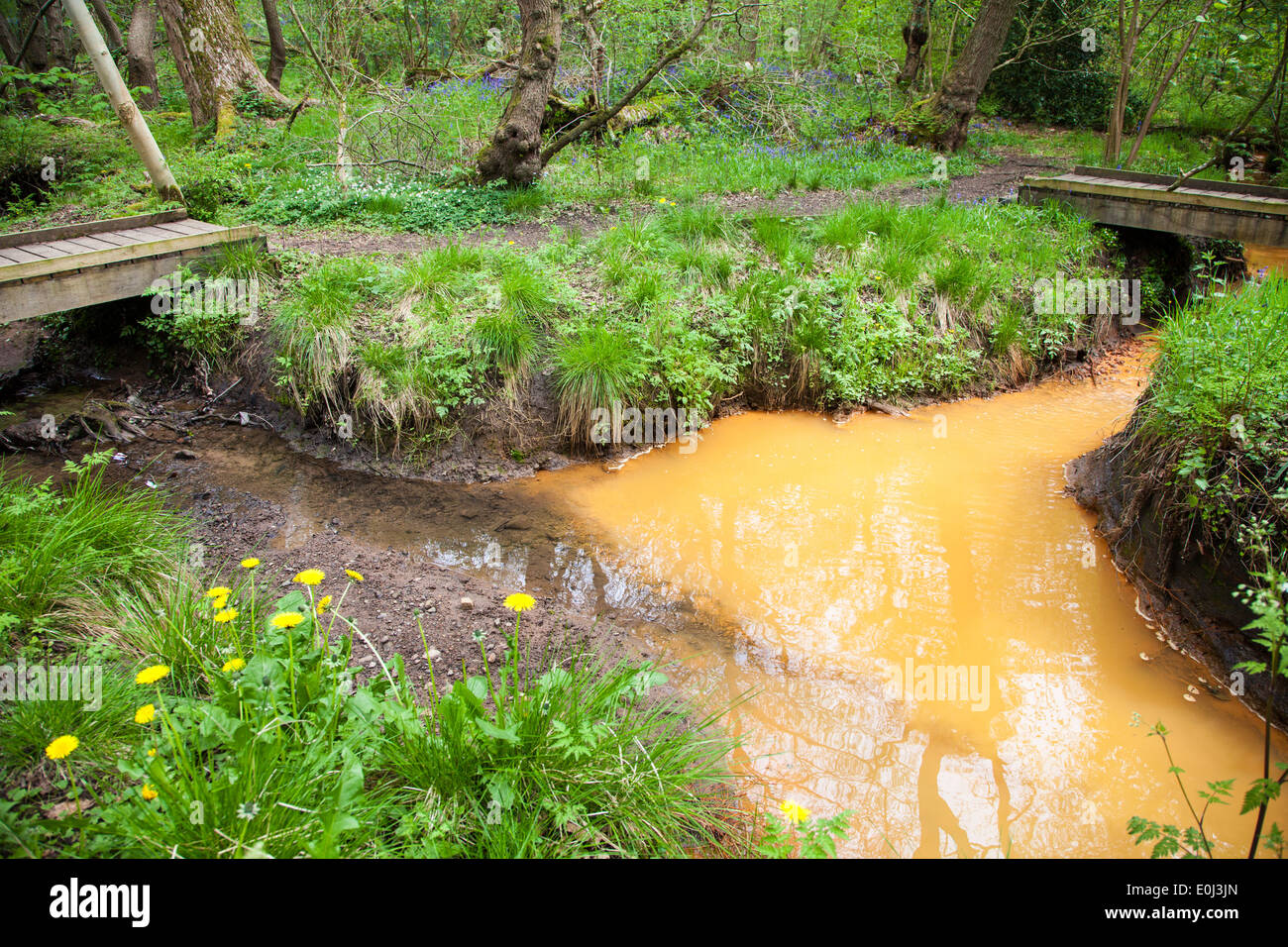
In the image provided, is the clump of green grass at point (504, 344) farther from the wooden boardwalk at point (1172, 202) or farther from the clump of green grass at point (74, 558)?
the wooden boardwalk at point (1172, 202)

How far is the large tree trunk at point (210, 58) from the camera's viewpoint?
9594 mm

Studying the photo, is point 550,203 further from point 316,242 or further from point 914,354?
point 914,354

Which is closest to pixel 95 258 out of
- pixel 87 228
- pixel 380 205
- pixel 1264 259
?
pixel 87 228

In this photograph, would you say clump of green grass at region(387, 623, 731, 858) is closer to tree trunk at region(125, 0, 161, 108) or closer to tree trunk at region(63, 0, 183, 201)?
tree trunk at region(63, 0, 183, 201)

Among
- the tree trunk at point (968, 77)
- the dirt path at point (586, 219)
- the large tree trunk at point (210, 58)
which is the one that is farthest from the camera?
the tree trunk at point (968, 77)

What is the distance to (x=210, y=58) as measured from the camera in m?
9.83

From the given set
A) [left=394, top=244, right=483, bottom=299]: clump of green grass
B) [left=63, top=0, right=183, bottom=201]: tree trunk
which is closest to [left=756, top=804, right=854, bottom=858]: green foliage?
[left=394, top=244, right=483, bottom=299]: clump of green grass

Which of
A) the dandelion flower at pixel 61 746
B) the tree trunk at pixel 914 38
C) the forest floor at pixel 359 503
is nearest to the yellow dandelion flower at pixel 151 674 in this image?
the dandelion flower at pixel 61 746

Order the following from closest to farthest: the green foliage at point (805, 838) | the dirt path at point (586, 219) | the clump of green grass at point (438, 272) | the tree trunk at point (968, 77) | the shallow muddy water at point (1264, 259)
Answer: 1. the green foliage at point (805, 838)
2. the clump of green grass at point (438, 272)
3. the dirt path at point (586, 219)
4. the shallow muddy water at point (1264, 259)
5. the tree trunk at point (968, 77)

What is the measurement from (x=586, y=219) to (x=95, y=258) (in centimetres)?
446

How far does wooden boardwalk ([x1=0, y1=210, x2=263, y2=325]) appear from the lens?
514 cm

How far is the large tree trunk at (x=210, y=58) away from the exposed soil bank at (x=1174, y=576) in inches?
430

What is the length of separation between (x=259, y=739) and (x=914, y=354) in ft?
20.1
